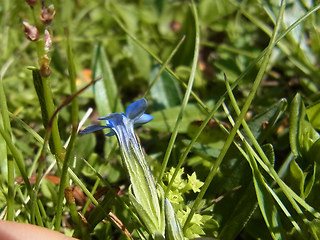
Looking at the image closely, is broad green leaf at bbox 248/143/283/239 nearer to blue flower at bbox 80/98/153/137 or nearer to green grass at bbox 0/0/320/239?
green grass at bbox 0/0/320/239

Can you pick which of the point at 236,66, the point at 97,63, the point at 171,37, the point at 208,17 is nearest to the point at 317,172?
the point at 236,66

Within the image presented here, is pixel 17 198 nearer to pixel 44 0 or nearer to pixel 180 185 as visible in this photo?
pixel 180 185

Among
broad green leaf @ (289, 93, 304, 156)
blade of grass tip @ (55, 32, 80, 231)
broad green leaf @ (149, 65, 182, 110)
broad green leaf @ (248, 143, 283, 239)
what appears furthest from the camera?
broad green leaf @ (149, 65, 182, 110)

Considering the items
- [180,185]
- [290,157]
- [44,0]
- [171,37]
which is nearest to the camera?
[44,0]

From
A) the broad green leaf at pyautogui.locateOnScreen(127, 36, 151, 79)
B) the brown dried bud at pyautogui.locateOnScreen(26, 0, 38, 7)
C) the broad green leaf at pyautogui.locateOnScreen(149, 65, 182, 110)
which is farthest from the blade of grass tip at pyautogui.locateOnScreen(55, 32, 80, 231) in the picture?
the broad green leaf at pyautogui.locateOnScreen(127, 36, 151, 79)

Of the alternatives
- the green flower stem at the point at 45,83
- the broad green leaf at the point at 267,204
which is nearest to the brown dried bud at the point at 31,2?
the green flower stem at the point at 45,83

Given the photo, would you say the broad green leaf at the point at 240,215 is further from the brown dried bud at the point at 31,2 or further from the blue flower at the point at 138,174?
the brown dried bud at the point at 31,2

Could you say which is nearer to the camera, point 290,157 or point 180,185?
point 180,185
